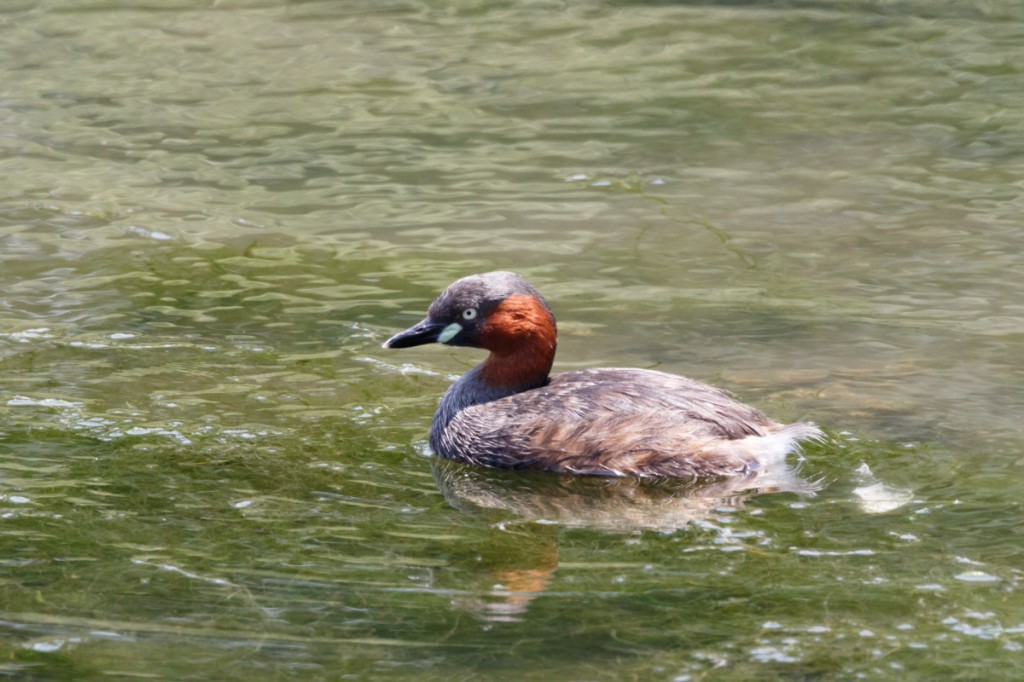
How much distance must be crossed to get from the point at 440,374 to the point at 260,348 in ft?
3.11

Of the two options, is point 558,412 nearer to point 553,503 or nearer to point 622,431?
point 622,431

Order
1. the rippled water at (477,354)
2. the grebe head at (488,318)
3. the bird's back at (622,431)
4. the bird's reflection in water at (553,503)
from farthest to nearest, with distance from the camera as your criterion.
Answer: the grebe head at (488,318)
the bird's back at (622,431)
the bird's reflection in water at (553,503)
the rippled water at (477,354)

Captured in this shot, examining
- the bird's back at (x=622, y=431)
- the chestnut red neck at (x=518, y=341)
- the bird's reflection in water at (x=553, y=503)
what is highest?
the chestnut red neck at (x=518, y=341)

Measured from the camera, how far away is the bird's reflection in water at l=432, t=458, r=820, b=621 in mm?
5531

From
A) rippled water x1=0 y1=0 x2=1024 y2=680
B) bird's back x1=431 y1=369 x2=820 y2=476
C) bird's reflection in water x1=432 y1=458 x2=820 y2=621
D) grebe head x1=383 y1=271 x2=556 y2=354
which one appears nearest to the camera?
rippled water x1=0 y1=0 x2=1024 y2=680

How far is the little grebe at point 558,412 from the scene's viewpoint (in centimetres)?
652

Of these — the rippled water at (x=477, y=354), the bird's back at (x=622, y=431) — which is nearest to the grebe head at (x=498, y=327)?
the bird's back at (x=622, y=431)

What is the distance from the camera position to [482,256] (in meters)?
9.55

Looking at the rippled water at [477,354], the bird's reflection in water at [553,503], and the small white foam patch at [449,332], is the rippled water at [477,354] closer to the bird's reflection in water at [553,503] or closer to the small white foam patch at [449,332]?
the bird's reflection in water at [553,503]

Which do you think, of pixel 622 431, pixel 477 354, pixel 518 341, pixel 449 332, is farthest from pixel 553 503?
pixel 477 354

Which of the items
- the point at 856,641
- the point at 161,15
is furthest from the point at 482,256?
the point at 161,15

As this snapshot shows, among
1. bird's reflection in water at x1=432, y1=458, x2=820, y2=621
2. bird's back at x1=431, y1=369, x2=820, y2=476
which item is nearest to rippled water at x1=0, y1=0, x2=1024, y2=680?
bird's reflection in water at x1=432, y1=458, x2=820, y2=621

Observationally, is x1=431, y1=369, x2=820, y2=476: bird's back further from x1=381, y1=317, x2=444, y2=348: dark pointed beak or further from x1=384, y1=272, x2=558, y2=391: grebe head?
x1=381, y1=317, x2=444, y2=348: dark pointed beak

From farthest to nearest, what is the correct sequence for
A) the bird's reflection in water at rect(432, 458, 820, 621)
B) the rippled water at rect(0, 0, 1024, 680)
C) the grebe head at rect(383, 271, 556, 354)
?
the grebe head at rect(383, 271, 556, 354) < the bird's reflection in water at rect(432, 458, 820, 621) < the rippled water at rect(0, 0, 1024, 680)
